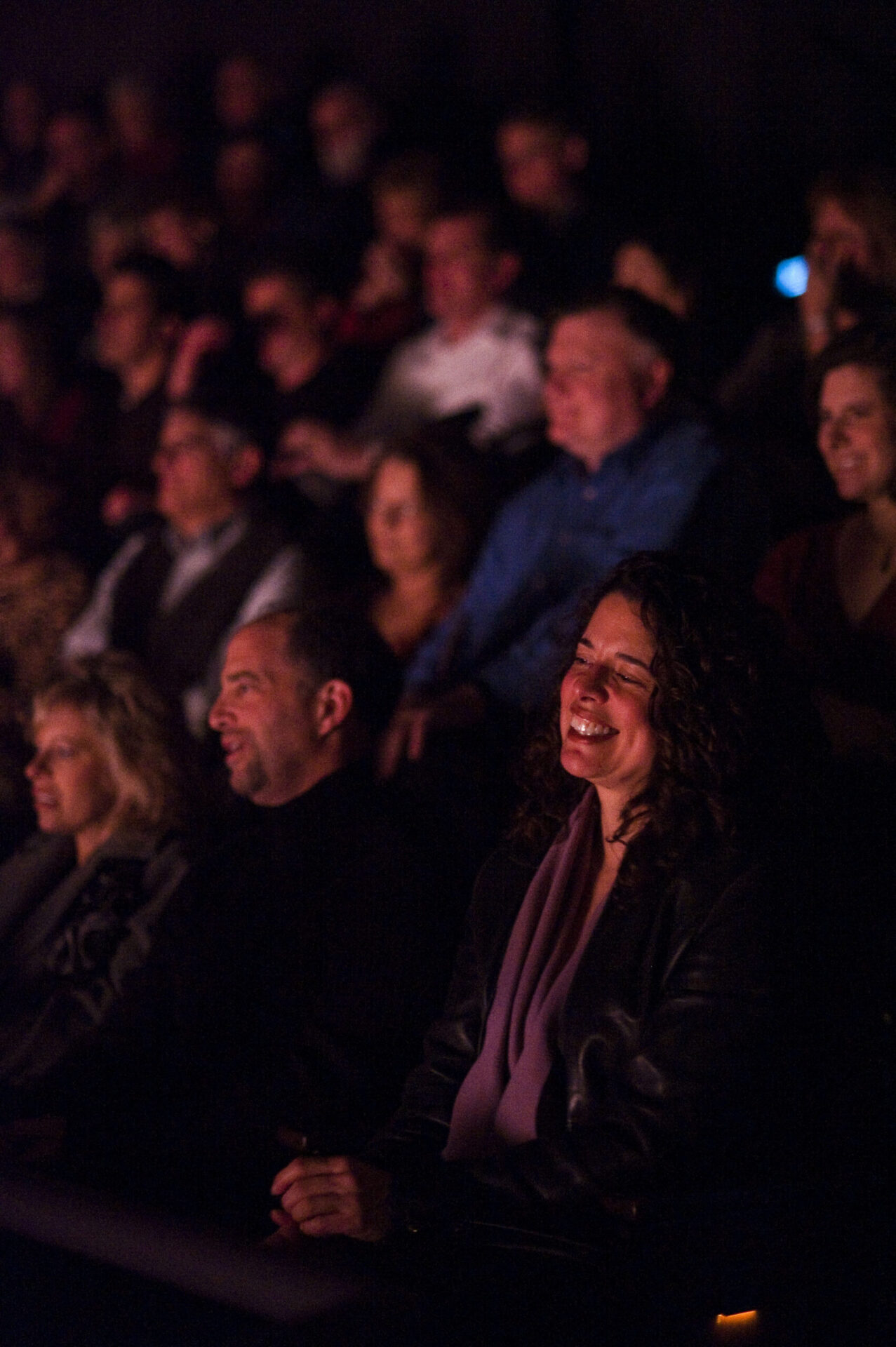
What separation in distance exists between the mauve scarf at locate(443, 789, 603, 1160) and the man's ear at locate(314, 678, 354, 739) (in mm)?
675

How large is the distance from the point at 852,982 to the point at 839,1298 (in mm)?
371

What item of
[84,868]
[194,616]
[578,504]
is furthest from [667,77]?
[84,868]

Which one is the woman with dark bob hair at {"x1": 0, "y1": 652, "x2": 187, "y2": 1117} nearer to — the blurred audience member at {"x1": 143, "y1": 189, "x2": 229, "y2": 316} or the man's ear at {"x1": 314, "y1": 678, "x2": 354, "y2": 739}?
the man's ear at {"x1": 314, "y1": 678, "x2": 354, "y2": 739}

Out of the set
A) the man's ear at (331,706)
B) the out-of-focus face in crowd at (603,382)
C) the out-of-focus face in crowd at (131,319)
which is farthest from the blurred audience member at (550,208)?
the man's ear at (331,706)

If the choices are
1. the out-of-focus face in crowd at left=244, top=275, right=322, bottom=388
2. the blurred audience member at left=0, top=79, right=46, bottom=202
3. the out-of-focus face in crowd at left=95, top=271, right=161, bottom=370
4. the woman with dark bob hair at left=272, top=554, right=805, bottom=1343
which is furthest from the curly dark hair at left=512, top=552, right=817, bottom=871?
the blurred audience member at left=0, top=79, right=46, bottom=202

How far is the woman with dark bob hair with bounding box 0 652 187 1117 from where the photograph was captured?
2.34 metres

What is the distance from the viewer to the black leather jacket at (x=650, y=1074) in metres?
1.51

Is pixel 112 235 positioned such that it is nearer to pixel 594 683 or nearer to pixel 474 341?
pixel 474 341

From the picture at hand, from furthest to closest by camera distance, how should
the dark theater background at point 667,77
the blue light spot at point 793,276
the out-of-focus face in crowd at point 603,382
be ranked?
the dark theater background at point 667,77 < the blue light spot at point 793,276 < the out-of-focus face in crowd at point 603,382

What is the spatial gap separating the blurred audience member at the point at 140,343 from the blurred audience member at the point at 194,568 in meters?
0.69

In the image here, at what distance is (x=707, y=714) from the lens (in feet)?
5.56

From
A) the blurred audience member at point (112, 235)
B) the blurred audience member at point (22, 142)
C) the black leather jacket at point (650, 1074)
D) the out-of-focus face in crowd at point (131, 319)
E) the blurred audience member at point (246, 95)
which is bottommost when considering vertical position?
the black leather jacket at point (650, 1074)

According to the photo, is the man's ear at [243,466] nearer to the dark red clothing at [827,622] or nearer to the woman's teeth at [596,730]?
the dark red clothing at [827,622]

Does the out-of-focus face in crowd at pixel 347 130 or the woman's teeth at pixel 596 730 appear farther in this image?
the out-of-focus face in crowd at pixel 347 130
